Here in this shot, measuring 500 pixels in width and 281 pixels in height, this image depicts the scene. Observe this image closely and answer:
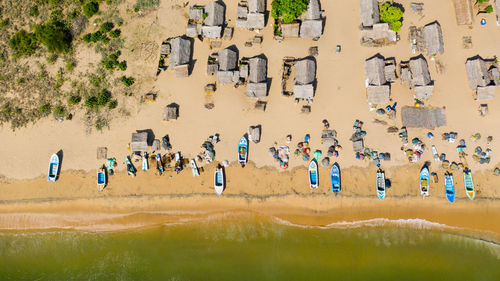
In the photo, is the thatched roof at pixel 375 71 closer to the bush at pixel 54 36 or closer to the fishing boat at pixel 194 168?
the fishing boat at pixel 194 168

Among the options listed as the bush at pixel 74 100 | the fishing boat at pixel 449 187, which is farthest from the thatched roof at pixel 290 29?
the bush at pixel 74 100

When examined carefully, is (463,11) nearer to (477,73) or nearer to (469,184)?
(477,73)

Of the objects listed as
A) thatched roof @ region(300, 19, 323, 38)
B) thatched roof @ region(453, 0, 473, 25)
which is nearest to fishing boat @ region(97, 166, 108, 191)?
thatched roof @ region(300, 19, 323, 38)

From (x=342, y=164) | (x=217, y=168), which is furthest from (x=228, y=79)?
(x=342, y=164)

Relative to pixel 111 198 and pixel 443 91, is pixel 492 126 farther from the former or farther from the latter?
pixel 111 198

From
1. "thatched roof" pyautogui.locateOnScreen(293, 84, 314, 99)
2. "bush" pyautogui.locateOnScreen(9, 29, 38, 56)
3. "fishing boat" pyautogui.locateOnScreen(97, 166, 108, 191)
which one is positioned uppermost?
"bush" pyautogui.locateOnScreen(9, 29, 38, 56)

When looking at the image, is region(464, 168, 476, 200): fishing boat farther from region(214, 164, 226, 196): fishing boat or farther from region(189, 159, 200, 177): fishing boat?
region(189, 159, 200, 177): fishing boat
